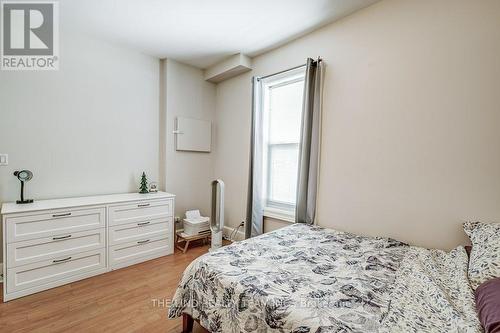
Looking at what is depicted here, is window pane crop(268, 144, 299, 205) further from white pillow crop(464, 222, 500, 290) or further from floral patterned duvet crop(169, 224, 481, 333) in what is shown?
white pillow crop(464, 222, 500, 290)

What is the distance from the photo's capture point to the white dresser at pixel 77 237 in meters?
2.00

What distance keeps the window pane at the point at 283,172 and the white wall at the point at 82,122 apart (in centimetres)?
166

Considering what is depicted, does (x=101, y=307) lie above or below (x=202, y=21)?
below

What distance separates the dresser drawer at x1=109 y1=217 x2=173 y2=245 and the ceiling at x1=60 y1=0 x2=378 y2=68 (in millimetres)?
2163

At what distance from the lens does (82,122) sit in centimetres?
Answer: 269

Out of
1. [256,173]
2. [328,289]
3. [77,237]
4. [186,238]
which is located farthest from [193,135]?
[328,289]

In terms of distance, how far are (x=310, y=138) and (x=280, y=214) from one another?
39.6 inches

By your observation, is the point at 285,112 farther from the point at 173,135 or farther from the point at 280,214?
the point at 173,135

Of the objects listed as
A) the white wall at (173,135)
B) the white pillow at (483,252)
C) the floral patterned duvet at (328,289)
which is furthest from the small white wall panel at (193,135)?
the white pillow at (483,252)

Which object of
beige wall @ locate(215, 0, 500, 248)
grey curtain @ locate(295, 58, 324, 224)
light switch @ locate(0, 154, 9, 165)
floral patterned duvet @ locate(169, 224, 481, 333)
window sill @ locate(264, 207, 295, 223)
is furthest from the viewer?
window sill @ locate(264, 207, 295, 223)

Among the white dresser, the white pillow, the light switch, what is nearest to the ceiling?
the light switch

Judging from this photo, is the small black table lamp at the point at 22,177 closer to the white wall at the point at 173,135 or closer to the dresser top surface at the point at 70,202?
the dresser top surface at the point at 70,202

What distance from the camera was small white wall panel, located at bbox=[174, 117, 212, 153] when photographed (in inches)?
134

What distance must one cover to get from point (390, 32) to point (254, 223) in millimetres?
2441
